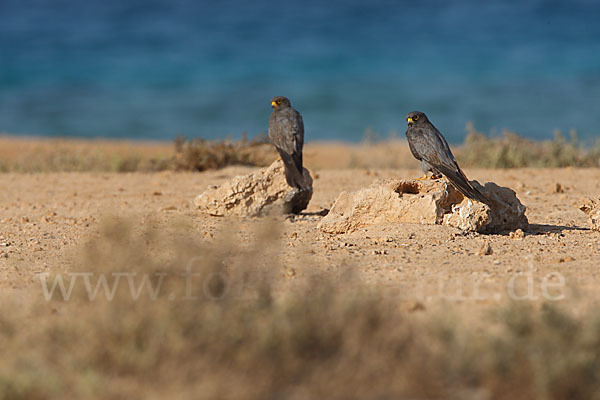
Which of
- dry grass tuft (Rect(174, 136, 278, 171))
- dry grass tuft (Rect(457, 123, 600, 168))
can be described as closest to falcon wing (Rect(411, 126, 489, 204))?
dry grass tuft (Rect(174, 136, 278, 171))

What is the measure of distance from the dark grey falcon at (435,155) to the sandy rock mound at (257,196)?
1.33 metres

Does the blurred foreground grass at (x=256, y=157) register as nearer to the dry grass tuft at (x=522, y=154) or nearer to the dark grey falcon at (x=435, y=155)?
the dry grass tuft at (x=522, y=154)

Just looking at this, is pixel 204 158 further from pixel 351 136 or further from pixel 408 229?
pixel 351 136

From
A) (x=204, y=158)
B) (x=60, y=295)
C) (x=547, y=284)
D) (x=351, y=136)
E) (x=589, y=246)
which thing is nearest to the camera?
(x=60, y=295)

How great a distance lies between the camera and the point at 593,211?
255 inches

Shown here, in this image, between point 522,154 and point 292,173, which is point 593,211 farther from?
point 522,154

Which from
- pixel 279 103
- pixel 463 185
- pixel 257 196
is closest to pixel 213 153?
pixel 279 103

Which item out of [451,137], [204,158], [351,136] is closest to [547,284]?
[204,158]

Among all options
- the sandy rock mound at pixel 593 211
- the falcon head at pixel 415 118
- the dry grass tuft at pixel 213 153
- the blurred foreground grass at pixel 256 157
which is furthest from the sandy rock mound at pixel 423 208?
the dry grass tuft at pixel 213 153

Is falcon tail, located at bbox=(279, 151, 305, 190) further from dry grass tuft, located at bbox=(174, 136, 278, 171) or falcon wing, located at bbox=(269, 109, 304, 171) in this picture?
dry grass tuft, located at bbox=(174, 136, 278, 171)

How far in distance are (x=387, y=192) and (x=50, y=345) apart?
3.82 metres

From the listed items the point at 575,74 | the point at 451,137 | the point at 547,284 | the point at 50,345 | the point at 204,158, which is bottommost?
the point at 50,345

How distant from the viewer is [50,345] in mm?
3084

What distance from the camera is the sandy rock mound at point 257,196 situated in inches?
291
